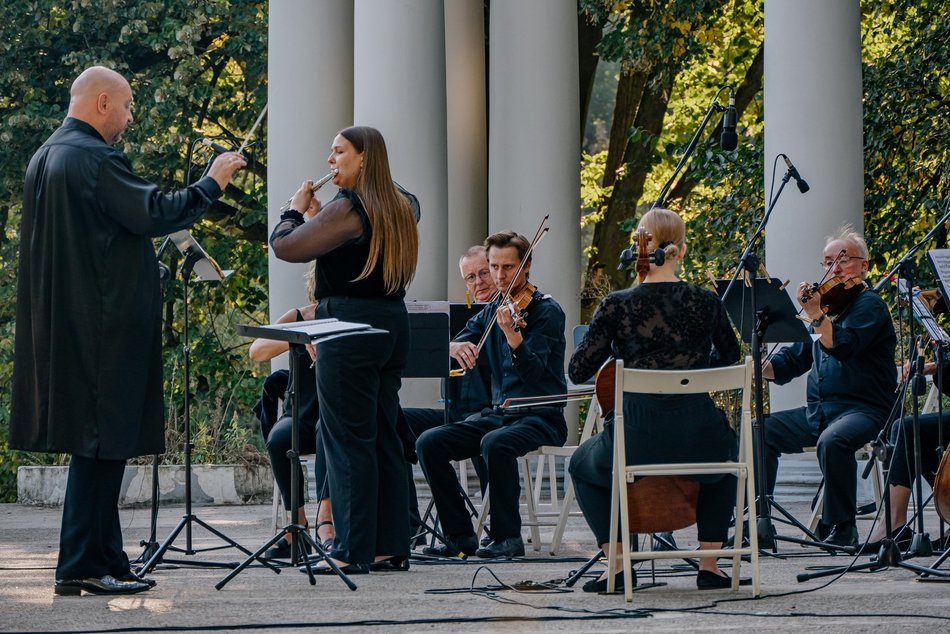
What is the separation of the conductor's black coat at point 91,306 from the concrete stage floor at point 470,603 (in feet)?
2.26

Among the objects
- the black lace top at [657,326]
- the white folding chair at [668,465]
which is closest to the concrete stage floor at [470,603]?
the white folding chair at [668,465]

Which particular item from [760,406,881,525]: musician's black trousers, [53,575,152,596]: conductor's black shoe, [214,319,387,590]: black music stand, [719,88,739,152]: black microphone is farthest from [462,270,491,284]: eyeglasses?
[53,575,152,596]: conductor's black shoe

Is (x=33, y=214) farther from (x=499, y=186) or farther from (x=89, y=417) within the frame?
(x=499, y=186)

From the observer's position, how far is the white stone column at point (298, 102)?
11.7m

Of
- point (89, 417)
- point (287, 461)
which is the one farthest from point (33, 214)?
point (287, 461)

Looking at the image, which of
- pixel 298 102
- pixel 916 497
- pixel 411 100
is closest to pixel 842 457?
pixel 916 497

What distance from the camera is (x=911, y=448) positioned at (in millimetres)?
7543

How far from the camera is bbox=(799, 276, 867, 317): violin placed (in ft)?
26.5

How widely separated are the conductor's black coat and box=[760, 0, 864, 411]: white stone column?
5.27 meters

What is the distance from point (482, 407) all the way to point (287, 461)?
1.17 m

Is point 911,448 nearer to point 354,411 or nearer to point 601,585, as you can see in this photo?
point 601,585

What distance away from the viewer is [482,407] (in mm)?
8383

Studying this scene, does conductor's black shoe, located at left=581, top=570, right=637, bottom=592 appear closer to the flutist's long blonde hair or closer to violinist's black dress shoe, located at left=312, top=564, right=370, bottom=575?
violinist's black dress shoe, located at left=312, top=564, right=370, bottom=575

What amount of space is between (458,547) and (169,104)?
32.3 ft
